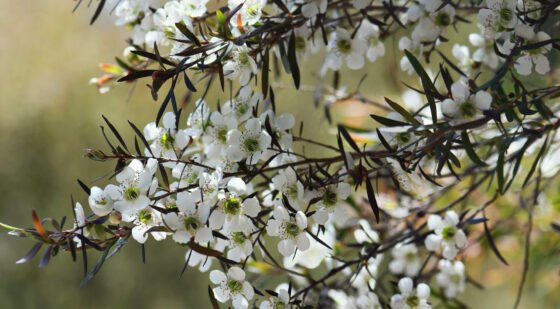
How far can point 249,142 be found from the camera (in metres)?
0.46

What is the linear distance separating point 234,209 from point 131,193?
8 centimetres

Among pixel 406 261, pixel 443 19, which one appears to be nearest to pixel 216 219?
pixel 443 19

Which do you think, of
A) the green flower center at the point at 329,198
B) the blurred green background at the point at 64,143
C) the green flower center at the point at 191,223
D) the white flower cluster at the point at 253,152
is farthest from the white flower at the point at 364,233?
the blurred green background at the point at 64,143

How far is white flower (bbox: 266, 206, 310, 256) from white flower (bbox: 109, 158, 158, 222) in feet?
0.34

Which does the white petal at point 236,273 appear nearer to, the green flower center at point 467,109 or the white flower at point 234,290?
the white flower at point 234,290

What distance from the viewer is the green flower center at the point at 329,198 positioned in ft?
1.52

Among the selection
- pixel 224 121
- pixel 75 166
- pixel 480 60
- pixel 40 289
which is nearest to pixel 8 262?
pixel 40 289

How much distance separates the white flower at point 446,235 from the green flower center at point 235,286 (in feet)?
0.68

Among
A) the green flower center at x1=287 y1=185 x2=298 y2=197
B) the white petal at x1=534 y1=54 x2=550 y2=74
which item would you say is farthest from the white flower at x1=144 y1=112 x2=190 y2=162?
the white petal at x1=534 y1=54 x2=550 y2=74

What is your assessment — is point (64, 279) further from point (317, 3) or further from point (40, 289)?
point (317, 3)

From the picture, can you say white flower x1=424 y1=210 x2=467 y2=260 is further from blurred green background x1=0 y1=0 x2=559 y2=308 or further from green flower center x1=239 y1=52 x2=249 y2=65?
Result: blurred green background x1=0 y1=0 x2=559 y2=308

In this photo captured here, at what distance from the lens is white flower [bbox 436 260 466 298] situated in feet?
2.21

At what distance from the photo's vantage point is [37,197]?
1645 millimetres

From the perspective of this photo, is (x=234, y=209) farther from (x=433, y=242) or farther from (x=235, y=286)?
(x=433, y=242)
